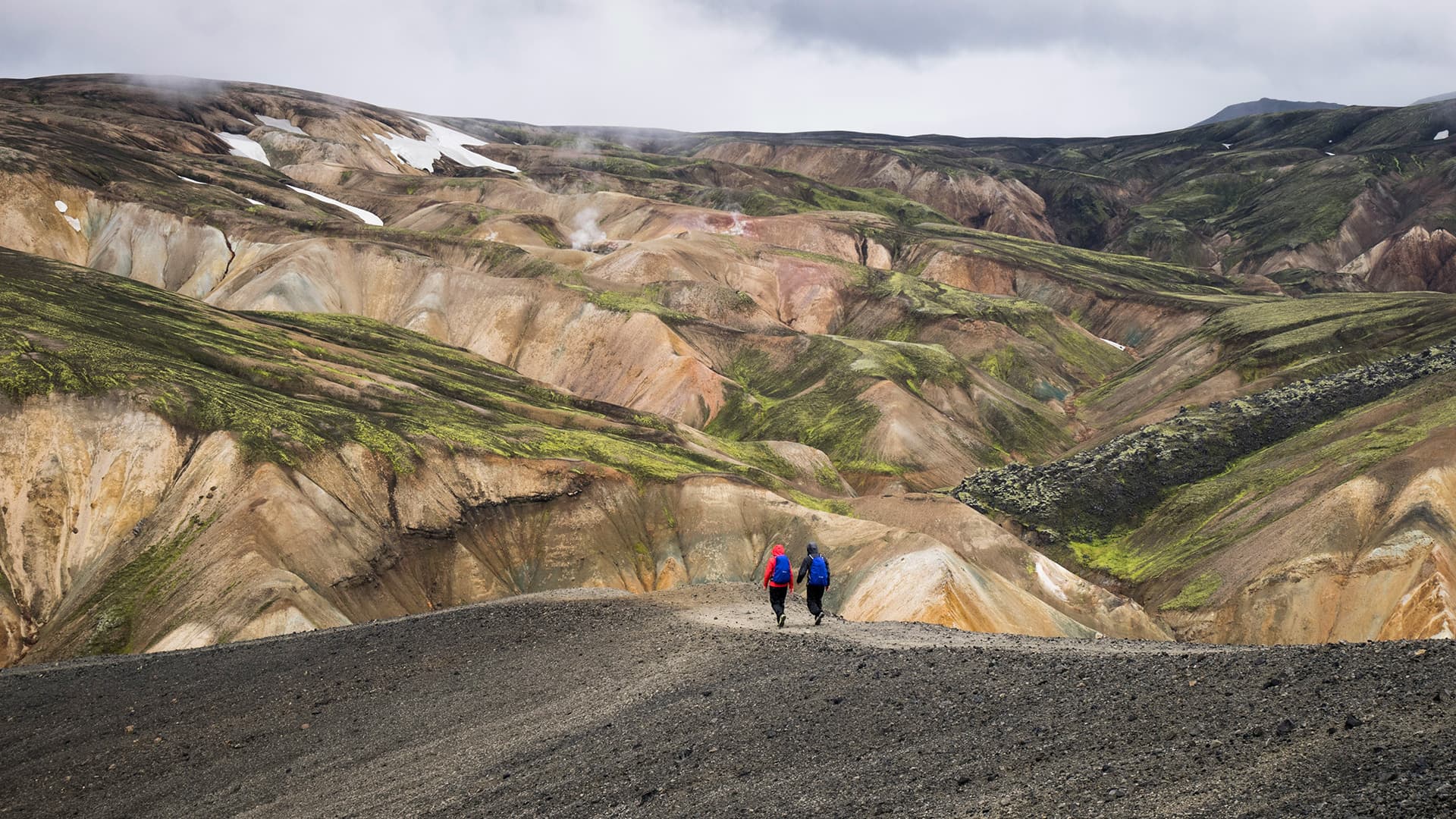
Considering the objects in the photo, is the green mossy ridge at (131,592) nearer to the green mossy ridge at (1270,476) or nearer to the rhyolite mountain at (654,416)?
the rhyolite mountain at (654,416)

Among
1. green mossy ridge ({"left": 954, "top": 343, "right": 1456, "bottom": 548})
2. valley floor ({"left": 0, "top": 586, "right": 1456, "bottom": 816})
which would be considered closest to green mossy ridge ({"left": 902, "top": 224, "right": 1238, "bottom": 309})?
green mossy ridge ({"left": 954, "top": 343, "right": 1456, "bottom": 548})

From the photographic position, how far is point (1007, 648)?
56.7 feet

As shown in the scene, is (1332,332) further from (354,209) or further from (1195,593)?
(354,209)

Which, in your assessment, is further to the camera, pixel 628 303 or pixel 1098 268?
pixel 1098 268

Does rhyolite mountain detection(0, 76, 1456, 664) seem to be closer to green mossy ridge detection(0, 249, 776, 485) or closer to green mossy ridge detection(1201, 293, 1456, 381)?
green mossy ridge detection(0, 249, 776, 485)

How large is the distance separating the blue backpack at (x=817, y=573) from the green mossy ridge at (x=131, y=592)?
26000 mm

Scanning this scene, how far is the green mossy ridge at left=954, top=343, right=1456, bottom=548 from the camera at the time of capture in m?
77.4

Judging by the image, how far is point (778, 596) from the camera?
22.2m

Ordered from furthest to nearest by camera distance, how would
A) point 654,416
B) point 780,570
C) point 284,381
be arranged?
point 654,416 < point 284,381 < point 780,570

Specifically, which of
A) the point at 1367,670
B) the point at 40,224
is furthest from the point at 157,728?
the point at 40,224

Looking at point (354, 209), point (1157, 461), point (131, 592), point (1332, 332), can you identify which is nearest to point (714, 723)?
point (131, 592)

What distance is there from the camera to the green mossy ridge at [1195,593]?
59.9 m

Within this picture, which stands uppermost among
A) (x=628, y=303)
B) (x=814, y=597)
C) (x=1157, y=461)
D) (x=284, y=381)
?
(x=814, y=597)

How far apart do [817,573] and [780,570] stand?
83 cm
